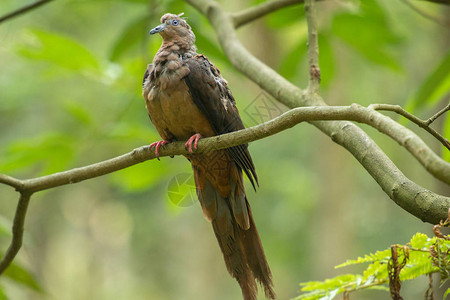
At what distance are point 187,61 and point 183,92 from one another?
215mm

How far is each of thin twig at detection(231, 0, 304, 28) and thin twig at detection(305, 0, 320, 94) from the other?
1.11 ft

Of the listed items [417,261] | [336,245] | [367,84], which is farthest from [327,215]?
[417,261]

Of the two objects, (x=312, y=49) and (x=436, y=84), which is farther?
(x=312, y=49)

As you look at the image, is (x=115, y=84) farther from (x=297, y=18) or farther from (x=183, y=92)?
(x=297, y=18)

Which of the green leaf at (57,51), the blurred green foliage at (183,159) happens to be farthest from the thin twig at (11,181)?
the green leaf at (57,51)

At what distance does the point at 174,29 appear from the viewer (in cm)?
353

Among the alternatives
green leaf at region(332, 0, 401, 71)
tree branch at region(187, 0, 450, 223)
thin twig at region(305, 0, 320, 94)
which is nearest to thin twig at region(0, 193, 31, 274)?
tree branch at region(187, 0, 450, 223)

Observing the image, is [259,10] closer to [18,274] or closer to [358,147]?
[358,147]

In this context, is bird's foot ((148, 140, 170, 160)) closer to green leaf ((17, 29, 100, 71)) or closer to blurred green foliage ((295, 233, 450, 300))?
green leaf ((17, 29, 100, 71))

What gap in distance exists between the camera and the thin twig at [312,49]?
2.99m

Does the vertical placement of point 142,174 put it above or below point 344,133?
above

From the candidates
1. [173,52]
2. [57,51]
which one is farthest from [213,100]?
[57,51]

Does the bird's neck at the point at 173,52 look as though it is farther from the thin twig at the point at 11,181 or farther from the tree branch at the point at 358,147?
the thin twig at the point at 11,181

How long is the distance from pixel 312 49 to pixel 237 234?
114 cm
